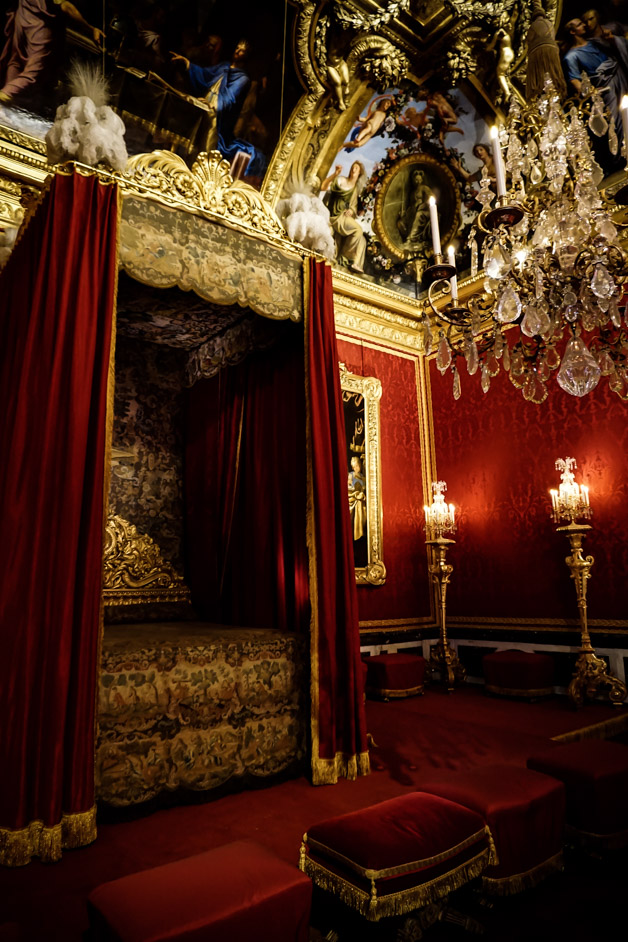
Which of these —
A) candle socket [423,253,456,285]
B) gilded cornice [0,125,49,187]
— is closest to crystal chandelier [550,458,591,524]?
candle socket [423,253,456,285]

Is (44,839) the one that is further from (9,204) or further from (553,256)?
(9,204)

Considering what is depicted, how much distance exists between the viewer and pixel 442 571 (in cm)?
673

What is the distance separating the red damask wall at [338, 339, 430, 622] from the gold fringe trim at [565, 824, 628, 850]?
4173mm

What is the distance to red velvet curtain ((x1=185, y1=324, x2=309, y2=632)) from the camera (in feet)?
14.7

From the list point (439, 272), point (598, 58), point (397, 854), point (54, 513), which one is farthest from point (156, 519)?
point (598, 58)

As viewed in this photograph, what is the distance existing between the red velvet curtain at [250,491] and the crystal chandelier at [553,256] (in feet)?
4.52

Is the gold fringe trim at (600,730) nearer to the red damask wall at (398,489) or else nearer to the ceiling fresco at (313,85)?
the red damask wall at (398,489)

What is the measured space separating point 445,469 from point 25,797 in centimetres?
602

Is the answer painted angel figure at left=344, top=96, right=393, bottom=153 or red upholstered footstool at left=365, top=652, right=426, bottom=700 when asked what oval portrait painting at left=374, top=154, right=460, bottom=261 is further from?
red upholstered footstool at left=365, top=652, right=426, bottom=700

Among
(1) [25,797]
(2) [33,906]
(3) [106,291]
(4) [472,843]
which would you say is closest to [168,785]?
(1) [25,797]

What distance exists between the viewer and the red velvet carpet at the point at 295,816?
2186 mm

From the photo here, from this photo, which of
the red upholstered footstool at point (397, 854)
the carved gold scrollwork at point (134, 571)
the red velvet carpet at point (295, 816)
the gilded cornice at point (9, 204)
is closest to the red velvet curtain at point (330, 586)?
the red velvet carpet at point (295, 816)

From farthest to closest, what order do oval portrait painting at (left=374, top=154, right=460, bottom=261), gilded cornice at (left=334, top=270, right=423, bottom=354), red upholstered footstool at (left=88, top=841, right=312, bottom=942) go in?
gilded cornice at (left=334, top=270, right=423, bottom=354)
oval portrait painting at (left=374, top=154, right=460, bottom=261)
red upholstered footstool at (left=88, top=841, right=312, bottom=942)

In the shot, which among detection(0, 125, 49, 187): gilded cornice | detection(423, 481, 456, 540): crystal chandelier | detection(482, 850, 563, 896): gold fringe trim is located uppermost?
detection(0, 125, 49, 187): gilded cornice
